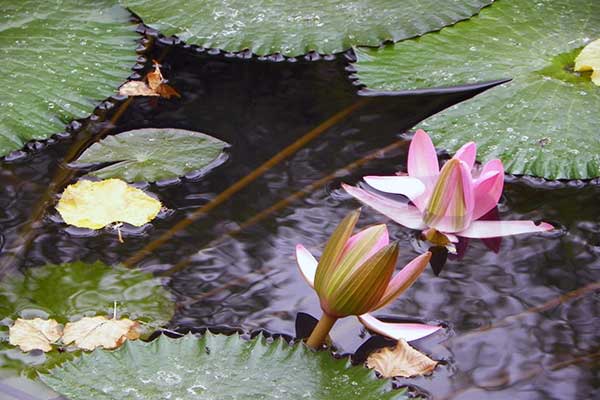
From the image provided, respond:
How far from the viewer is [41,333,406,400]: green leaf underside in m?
1.23

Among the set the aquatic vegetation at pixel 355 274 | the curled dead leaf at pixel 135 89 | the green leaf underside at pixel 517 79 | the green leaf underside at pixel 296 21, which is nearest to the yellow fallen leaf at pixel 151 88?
the curled dead leaf at pixel 135 89

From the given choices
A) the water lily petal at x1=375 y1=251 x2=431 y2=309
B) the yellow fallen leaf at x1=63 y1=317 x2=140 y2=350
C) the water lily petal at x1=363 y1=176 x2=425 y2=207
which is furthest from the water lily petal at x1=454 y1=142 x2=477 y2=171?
the yellow fallen leaf at x1=63 y1=317 x2=140 y2=350

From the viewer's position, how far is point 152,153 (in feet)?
6.36

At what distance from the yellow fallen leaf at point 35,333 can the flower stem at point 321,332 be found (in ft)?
1.41

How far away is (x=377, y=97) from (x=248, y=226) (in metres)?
0.61

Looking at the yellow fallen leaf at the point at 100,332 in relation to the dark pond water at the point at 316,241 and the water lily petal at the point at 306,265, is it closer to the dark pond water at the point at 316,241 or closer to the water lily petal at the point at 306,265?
the dark pond water at the point at 316,241

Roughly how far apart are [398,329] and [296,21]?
1.10 m

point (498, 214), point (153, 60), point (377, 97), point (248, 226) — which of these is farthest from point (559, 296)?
point (153, 60)

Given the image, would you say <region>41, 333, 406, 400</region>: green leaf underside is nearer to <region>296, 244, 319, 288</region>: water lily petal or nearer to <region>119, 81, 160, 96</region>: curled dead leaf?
<region>296, 244, 319, 288</region>: water lily petal

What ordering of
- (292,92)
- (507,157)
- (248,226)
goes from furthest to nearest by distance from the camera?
(292,92) < (507,157) < (248,226)

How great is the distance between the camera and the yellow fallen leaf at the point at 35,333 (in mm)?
1437

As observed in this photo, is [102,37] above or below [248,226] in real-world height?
above

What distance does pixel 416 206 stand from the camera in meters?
1.79

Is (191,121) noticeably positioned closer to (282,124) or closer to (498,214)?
(282,124)
